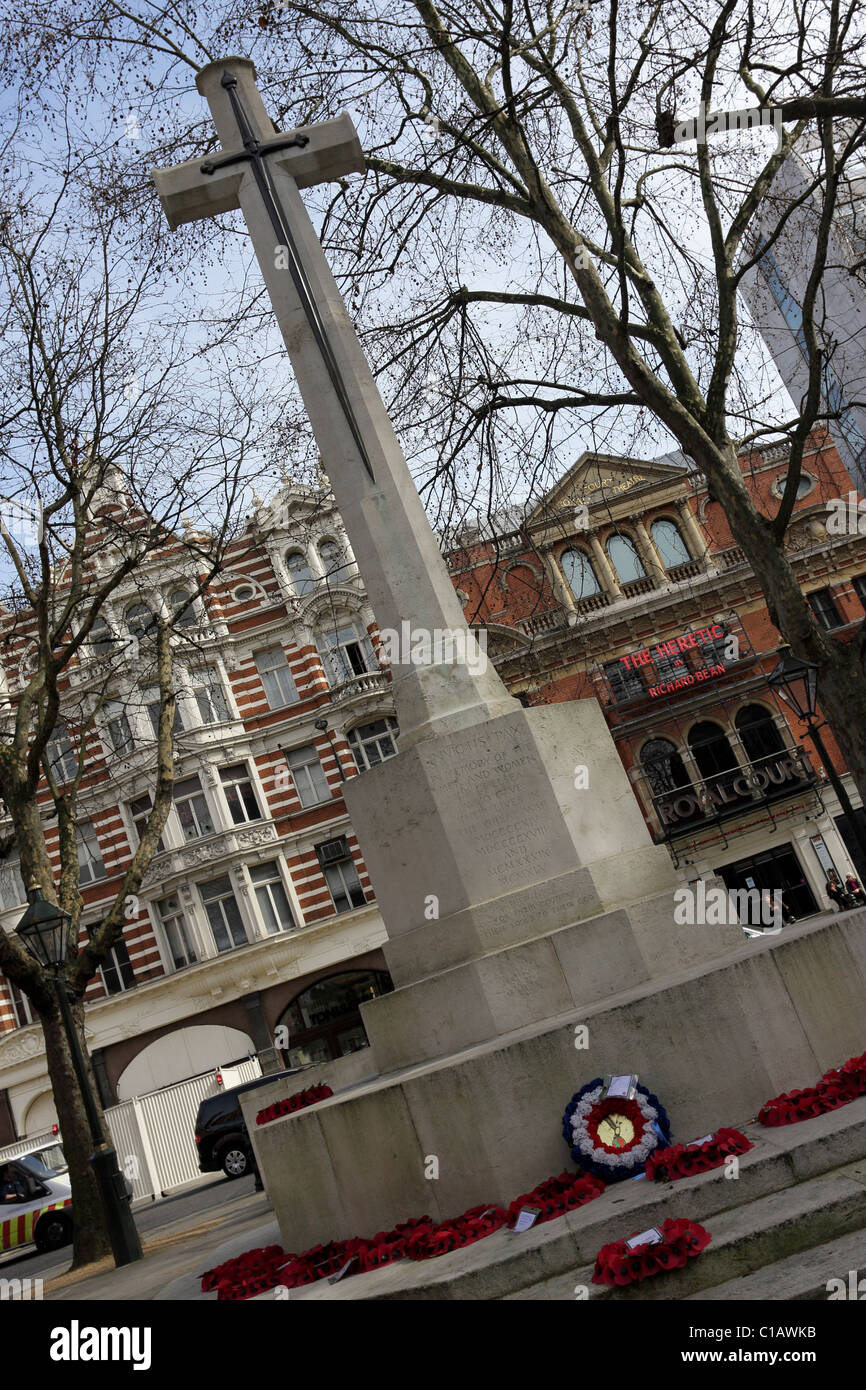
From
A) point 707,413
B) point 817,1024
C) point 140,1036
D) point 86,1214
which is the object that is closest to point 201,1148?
point 86,1214

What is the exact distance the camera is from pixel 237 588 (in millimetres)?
36625

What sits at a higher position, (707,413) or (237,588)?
(237,588)

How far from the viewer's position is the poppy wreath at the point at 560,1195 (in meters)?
5.11

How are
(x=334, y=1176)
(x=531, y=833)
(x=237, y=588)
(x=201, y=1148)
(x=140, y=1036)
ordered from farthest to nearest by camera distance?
(x=237, y=588), (x=140, y=1036), (x=201, y=1148), (x=531, y=833), (x=334, y=1176)

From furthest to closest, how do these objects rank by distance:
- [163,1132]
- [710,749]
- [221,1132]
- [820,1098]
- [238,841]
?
[710,749], [238,841], [163,1132], [221,1132], [820,1098]

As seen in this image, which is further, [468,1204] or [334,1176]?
[334,1176]

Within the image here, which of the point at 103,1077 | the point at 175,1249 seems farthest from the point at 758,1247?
the point at 103,1077

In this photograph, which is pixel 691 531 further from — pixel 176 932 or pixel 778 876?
pixel 176 932

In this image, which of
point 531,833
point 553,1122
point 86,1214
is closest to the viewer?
point 553,1122

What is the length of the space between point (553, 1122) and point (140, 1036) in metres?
30.2

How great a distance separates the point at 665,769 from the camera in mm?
34562

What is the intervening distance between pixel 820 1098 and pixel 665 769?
29.9 m
